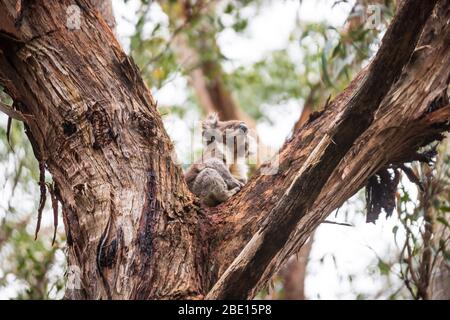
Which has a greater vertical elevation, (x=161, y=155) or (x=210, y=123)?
(x=210, y=123)

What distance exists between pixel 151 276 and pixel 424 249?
3.56 m

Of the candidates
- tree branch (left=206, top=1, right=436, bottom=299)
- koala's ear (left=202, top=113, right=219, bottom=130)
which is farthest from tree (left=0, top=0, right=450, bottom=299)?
koala's ear (left=202, top=113, right=219, bottom=130)

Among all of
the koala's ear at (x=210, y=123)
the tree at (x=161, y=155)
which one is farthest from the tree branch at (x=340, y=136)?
the koala's ear at (x=210, y=123)

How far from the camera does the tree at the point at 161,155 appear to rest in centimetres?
327

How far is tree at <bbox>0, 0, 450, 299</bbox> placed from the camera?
10.7 ft

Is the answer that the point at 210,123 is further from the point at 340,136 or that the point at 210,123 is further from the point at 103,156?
the point at 340,136

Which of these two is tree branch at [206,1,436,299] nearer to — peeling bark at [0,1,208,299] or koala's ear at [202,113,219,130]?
peeling bark at [0,1,208,299]

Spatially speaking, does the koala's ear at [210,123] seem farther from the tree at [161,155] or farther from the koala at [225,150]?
the tree at [161,155]

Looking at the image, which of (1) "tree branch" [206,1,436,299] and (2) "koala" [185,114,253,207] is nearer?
(1) "tree branch" [206,1,436,299]

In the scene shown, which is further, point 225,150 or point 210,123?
point 210,123

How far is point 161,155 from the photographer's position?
383cm

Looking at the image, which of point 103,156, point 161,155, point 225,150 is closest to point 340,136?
point 161,155

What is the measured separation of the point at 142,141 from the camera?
3.81 m

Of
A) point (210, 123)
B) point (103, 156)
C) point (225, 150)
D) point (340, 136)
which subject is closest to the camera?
point (340, 136)
